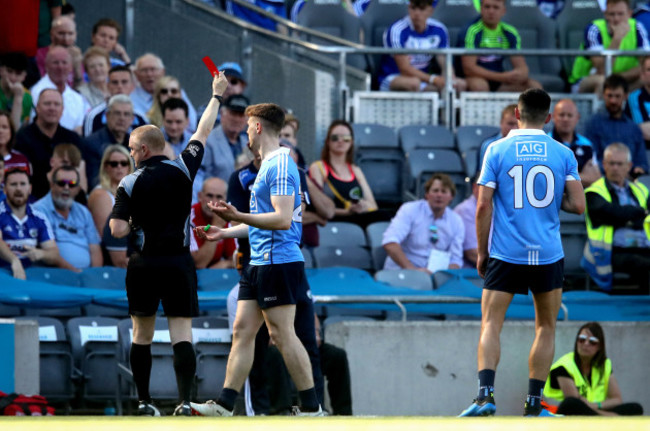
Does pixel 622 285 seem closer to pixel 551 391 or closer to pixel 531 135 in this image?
pixel 551 391

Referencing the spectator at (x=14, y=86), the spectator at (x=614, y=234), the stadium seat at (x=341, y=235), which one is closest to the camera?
the spectator at (x=614, y=234)

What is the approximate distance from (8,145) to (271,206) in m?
4.14

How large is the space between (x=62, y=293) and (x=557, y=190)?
13.8ft

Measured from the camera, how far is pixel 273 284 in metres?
8.02

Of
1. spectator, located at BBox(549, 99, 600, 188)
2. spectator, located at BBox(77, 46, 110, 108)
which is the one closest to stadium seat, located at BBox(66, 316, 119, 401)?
spectator, located at BBox(77, 46, 110, 108)

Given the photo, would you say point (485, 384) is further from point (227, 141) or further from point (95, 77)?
point (95, 77)

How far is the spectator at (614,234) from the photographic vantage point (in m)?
11.5

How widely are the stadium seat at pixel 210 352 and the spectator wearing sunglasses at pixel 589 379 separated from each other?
2.42m

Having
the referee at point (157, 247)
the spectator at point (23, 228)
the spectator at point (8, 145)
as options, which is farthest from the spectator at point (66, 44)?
the referee at point (157, 247)

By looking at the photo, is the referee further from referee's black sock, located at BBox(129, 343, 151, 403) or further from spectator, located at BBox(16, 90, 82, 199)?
spectator, located at BBox(16, 90, 82, 199)

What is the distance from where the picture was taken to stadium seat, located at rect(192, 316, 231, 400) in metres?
10.1

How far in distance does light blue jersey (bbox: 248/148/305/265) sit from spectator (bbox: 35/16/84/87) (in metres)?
5.48

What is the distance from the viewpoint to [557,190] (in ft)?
25.8

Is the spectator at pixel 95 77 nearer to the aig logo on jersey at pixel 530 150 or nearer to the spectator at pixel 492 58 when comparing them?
the spectator at pixel 492 58
